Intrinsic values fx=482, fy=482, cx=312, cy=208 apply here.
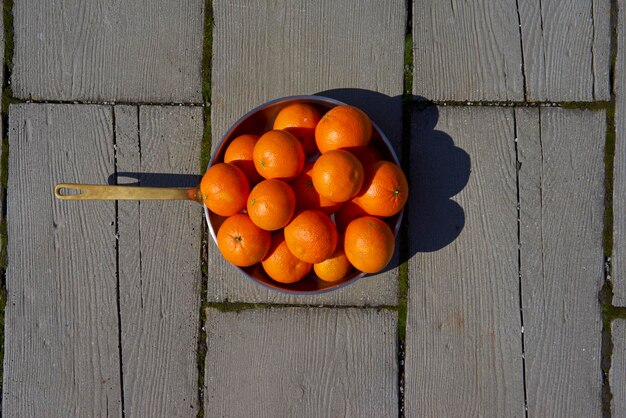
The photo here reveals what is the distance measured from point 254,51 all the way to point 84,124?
2.33 feet

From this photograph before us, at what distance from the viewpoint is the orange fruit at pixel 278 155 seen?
1.36 m

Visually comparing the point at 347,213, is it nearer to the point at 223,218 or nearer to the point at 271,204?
the point at 271,204

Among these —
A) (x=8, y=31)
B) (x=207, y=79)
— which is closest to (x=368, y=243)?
(x=207, y=79)

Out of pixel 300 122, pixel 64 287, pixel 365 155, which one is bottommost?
pixel 64 287

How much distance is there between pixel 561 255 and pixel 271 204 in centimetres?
118

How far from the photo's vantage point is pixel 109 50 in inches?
73.4

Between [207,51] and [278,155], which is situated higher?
[207,51]

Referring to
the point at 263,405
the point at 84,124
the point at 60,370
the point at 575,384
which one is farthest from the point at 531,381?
the point at 84,124

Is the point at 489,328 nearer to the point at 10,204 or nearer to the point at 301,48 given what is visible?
the point at 301,48

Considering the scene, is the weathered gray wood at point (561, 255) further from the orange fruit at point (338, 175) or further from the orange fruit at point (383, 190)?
the orange fruit at point (338, 175)

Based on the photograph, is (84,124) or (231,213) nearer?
(231,213)

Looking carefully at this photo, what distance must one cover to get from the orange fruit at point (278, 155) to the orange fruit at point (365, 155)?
0.56ft

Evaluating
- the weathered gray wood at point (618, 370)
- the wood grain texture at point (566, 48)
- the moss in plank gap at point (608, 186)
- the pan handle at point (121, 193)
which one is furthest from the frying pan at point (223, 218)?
the weathered gray wood at point (618, 370)

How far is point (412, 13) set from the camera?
1.86 m
